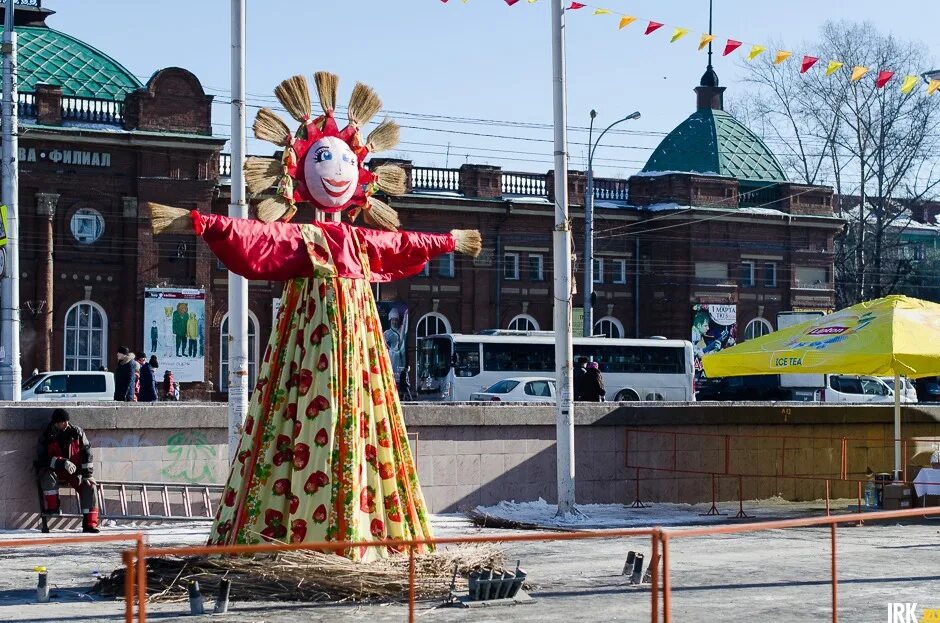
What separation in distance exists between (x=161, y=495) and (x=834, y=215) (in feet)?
156

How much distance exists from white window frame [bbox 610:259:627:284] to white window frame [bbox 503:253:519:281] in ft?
14.3

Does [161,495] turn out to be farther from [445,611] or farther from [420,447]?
[445,611]

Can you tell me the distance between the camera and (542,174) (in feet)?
176

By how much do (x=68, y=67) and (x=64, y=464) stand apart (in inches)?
1382

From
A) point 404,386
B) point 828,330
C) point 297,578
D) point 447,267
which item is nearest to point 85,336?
point 404,386

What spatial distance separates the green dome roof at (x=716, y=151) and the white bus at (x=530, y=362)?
13.7 meters

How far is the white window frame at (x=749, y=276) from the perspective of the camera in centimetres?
5562

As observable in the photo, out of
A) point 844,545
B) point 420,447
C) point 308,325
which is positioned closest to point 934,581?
point 844,545

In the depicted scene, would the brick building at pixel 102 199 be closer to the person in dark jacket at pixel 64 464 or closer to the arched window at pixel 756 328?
the arched window at pixel 756 328

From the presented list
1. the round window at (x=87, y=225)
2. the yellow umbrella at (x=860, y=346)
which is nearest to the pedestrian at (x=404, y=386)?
the round window at (x=87, y=225)

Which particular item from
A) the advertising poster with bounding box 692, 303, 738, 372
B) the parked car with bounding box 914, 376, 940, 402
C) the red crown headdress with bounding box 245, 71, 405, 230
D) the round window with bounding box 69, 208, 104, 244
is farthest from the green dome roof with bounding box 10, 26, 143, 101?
the red crown headdress with bounding box 245, 71, 405, 230

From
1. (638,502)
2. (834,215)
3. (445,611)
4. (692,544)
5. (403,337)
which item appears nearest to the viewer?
(445,611)

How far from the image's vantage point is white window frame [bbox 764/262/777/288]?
56406mm

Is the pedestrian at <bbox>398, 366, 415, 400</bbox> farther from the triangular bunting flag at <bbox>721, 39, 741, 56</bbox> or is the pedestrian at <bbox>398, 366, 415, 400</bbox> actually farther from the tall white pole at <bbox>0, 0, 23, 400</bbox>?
the triangular bunting flag at <bbox>721, 39, 741, 56</bbox>
